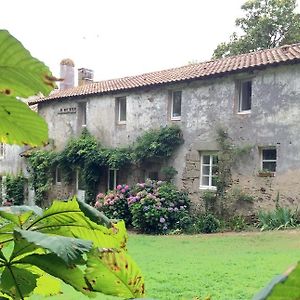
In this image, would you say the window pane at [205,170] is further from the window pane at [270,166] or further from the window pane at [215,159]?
the window pane at [270,166]

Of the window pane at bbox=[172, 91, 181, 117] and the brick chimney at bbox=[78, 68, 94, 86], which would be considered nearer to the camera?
the window pane at bbox=[172, 91, 181, 117]

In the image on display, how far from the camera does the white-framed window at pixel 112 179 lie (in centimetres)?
1692

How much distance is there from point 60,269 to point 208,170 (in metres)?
13.9

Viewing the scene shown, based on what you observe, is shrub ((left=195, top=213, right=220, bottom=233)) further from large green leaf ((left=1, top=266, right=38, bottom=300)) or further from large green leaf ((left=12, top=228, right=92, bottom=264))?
large green leaf ((left=12, top=228, right=92, bottom=264))

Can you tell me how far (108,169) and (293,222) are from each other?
7.27m

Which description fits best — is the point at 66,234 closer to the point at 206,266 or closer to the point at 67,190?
the point at 206,266

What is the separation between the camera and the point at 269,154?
42.9 feet

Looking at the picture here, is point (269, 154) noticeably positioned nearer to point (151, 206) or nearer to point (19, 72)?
point (151, 206)

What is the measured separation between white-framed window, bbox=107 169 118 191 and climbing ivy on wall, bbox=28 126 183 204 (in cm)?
31

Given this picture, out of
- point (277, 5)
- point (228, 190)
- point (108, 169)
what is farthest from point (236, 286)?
point (277, 5)

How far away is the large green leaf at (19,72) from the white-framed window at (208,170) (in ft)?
43.8

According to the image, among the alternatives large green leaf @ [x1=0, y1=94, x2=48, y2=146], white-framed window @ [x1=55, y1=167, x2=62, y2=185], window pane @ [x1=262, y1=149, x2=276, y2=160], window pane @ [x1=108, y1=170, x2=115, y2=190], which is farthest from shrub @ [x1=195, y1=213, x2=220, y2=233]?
large green leaf @ [x1=0, y1=94, x2=48, y2=146]

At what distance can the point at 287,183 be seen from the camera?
12.4 m

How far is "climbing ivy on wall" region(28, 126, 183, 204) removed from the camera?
1493 cm
